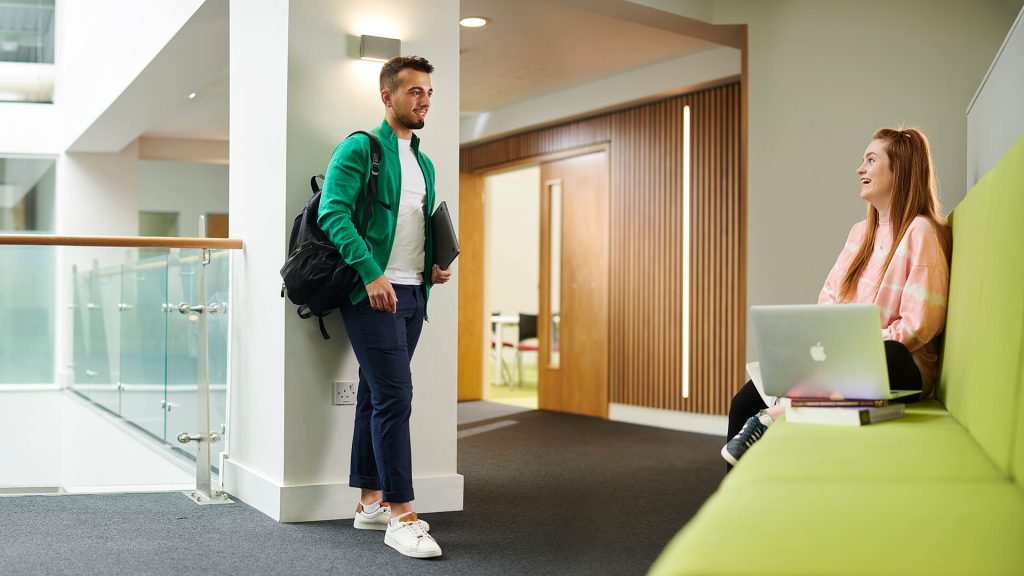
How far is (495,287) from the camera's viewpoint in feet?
40.6

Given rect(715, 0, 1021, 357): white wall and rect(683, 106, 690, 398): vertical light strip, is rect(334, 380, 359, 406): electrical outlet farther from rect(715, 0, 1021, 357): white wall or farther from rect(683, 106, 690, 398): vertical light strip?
rect(683, 106, 690, 398): vertical light strip

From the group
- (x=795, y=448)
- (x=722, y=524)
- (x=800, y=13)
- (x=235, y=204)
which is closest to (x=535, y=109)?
(x=800, y=13)

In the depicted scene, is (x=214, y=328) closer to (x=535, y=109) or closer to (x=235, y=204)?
(x=235, y=204)

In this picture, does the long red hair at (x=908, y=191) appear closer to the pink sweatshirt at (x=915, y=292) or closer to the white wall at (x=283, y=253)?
the pink sweatshirt at (x=915, y=292)

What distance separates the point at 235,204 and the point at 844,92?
9.80 feet

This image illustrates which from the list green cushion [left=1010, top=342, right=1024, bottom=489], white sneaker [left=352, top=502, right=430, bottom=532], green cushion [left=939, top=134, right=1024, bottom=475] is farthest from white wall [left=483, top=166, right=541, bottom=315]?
green cushion [left=1010, top=342, right=1024, bottom=489]

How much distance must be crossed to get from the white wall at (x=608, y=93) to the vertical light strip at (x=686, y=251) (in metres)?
0.28

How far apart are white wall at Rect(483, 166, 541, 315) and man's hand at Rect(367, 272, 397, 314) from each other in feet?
30.9

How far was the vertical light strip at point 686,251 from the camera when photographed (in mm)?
6527

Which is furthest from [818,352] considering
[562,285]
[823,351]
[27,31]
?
[27,31]

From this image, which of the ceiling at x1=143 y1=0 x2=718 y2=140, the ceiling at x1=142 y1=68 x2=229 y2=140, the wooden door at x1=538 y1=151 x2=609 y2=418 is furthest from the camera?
the ceiling at x1=142 y1=68 x2=229 y2=140

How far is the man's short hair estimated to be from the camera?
3098 millimetres

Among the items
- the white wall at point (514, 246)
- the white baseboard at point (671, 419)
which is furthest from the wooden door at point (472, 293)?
the white wall at point (514, 246)

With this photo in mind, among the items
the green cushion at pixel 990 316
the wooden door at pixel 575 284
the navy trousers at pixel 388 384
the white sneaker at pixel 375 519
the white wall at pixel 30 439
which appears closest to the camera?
the green cushion at pixel 990 316
